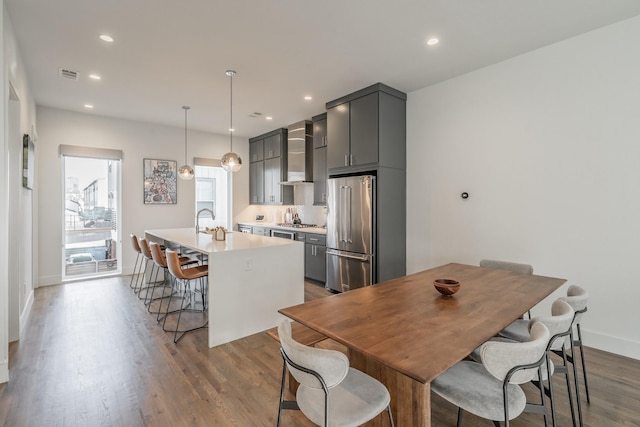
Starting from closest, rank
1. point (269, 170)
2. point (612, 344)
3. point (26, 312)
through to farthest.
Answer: point (612, 344) → point (26, 312) → point (269, 170)

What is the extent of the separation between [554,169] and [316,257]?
3352 millimetres

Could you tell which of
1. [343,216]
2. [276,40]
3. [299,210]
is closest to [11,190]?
[276,40]

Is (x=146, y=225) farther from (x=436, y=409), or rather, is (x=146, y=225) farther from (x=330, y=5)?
(x=436, y=409)

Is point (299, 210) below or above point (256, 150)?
below

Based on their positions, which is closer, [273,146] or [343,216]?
[343,216]

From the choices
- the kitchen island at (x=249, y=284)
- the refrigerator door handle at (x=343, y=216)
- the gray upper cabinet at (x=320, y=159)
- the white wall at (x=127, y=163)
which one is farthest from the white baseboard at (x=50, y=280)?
the refrigerator door handle at (x=343, y=216)

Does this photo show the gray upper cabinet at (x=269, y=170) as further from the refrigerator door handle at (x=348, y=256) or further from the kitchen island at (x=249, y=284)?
the kitchen island at (x=249, y=284)

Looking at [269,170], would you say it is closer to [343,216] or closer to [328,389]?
[343,216]

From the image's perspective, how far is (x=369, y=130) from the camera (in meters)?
4.02

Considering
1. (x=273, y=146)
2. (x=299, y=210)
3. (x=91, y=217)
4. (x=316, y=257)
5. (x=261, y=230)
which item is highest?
(x=273, y=146)

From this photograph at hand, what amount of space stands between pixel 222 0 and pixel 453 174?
307cm

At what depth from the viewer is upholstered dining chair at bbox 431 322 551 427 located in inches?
48.4

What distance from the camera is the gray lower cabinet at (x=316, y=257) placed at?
4.88 metres

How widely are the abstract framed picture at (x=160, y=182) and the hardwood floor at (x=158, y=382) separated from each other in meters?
3.00
